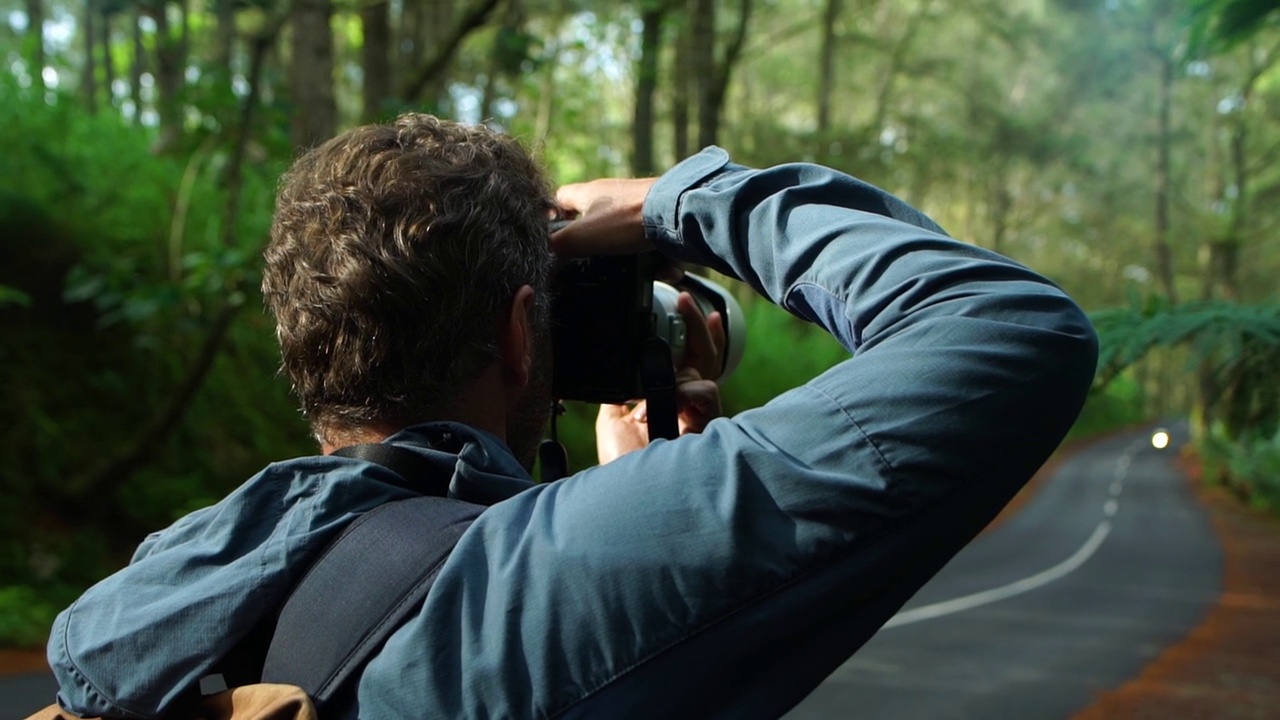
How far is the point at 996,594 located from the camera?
45.5 feet

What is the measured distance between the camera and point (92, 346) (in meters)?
10.7

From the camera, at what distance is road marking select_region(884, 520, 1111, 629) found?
11.8 m

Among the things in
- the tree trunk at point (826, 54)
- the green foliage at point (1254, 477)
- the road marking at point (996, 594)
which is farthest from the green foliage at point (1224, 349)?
the tree trunk at point (826, 54)

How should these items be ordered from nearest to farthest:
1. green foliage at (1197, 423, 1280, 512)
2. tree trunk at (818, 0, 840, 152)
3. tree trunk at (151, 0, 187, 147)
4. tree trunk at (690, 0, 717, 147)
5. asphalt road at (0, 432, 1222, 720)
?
tree trunk at (151, 0, 187, 147) < asphalt road at (0, 432, 1222, 720) < tree trunk at (690, 0, 717, 147) < green foliage at (1197, 423, 1280, 512) < tree trunk at (818, 0, 840, 152)

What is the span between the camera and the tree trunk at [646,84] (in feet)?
34.8

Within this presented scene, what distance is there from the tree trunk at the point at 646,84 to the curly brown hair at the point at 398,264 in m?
8.87

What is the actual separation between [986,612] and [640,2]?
7.17 metres

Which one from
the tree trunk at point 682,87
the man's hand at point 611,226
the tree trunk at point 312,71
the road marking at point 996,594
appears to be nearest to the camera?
the man's hand at point 611,226

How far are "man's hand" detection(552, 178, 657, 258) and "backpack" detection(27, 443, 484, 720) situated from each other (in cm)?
37

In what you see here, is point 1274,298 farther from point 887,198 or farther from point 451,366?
point 451,366

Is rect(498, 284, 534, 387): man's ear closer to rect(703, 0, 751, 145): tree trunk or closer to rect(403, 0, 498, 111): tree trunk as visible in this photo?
rect(403, 0, 498, 111): tree trunk

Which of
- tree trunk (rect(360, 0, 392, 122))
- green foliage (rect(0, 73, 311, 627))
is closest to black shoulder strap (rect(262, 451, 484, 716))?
tree trunk (rect(360, 0, 392, 122))

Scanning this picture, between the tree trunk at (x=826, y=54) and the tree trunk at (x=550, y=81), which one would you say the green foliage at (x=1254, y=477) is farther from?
the tree trunk at (x=550, y=81)

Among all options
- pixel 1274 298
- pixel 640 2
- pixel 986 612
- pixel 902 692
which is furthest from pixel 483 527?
pixel 986 612
